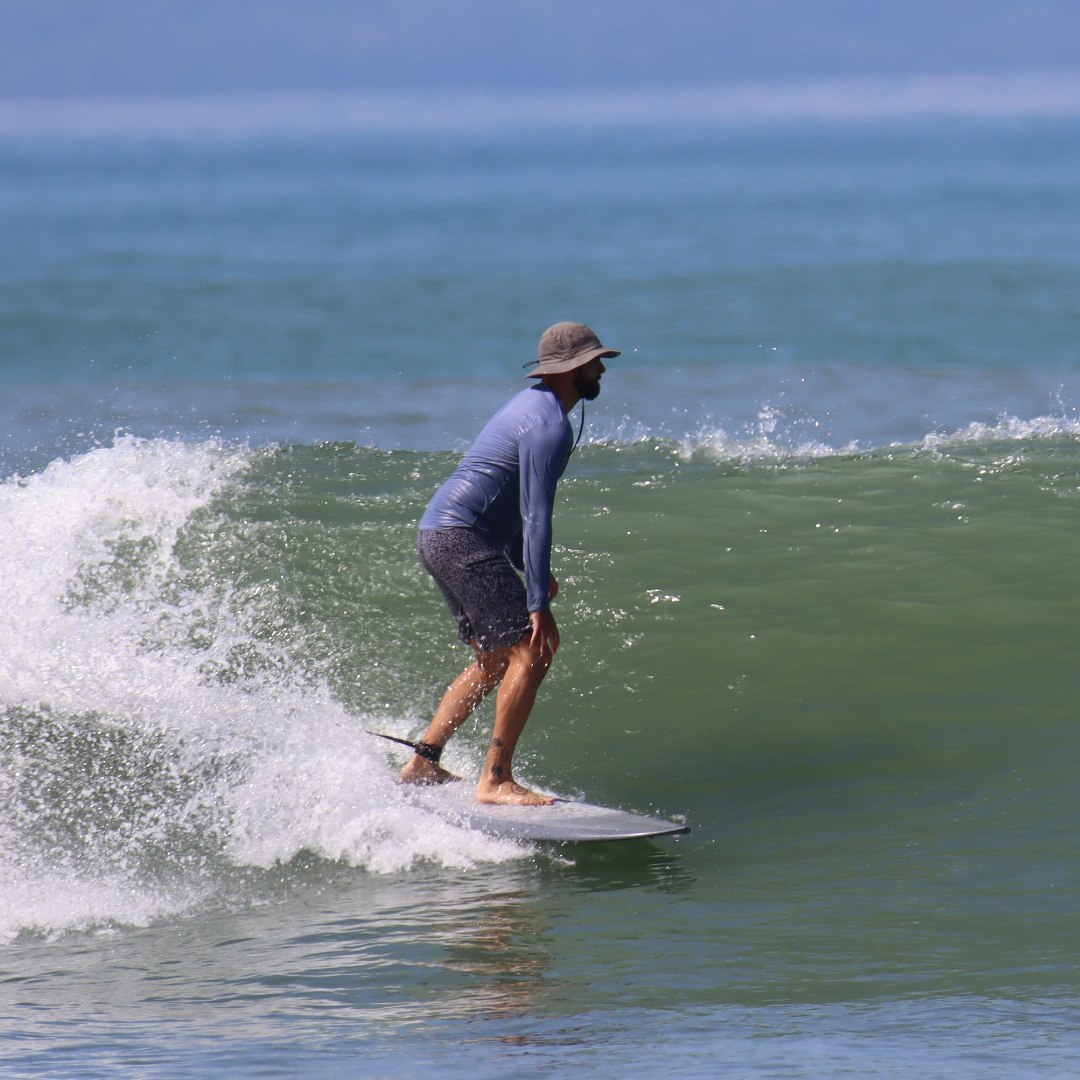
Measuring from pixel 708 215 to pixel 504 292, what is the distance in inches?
1007

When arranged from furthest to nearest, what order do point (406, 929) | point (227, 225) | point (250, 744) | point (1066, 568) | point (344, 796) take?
point (227, 225) → point (1066, 568) → point (250, 744) → point (344, 796) → point (406, 929)

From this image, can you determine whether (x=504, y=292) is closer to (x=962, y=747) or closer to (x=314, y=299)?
(x=314, y=299)

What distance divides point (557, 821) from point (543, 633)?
2.28 ft

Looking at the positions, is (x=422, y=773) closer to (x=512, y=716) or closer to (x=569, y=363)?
(x=512, y=716)

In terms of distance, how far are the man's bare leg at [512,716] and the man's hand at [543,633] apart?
0.01m

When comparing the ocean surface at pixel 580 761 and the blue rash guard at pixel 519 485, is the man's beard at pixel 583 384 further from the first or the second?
the ocean surface at pixel 580 761

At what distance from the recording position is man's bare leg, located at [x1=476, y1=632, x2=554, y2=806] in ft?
18.1

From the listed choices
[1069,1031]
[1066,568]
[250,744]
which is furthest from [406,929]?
[1066,568]

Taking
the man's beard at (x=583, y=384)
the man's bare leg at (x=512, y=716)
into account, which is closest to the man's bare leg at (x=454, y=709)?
the man's bare leg at (x=512, y=716)

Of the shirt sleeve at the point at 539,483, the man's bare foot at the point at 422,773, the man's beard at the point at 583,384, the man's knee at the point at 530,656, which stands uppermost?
the man's beard at the point at 583,384

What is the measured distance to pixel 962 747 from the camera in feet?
20.5

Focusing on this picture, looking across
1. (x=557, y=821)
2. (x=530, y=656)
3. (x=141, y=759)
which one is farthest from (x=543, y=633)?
(x=141, y=759)

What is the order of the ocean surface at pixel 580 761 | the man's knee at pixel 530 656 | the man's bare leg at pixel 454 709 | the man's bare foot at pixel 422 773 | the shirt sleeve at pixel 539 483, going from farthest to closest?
the man's bare foot at pixel 422 773 < the man's bare leg at pixel 454 709 < the man's knee at pixel 530 656 < the shirt sleeve at pixel 539 483 < the ocean surface at pixel 580 761

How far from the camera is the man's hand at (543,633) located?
213 inches
